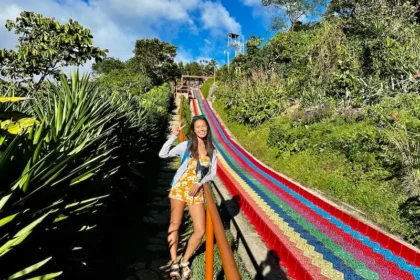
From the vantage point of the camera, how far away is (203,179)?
343cm

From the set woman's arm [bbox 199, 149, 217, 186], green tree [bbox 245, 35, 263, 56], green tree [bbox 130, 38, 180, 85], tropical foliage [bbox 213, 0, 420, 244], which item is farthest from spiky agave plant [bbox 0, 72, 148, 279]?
green tree [bbox 130, 38, 180, 85]

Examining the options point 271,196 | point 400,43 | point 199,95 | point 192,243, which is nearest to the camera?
point 192,243

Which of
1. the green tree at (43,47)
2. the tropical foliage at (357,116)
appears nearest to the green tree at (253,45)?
the tropical foliage at (357,116)

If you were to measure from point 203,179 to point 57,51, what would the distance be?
5.04 meters

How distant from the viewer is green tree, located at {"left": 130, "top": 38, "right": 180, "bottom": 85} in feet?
160

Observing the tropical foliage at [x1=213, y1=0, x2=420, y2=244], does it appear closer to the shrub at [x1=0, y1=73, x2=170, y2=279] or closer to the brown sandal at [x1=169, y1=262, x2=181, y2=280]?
the brown sandal at [x1=169, y1=262, x2=181, y2=280]

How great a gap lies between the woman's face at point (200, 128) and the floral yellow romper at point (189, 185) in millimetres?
249

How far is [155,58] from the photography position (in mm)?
50438

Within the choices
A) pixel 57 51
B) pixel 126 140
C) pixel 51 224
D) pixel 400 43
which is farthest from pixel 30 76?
pixel 400 43

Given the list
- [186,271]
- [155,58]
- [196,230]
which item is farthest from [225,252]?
[155,58]

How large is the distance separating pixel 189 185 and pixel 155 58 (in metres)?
49.2

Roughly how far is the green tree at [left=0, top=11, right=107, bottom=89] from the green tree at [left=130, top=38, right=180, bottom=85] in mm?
40954

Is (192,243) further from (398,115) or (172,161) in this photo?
(172,161)

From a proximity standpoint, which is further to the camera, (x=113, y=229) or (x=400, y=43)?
(x=400, y=43)
